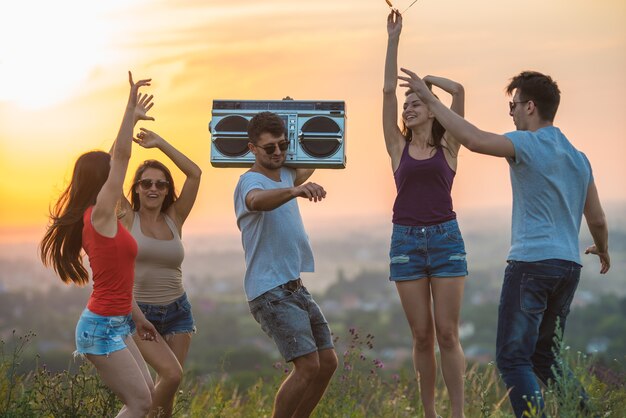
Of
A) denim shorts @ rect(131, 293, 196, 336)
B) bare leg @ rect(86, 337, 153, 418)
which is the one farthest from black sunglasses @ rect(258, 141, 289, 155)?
bare leg @ rect(86, 337, 153, 418)

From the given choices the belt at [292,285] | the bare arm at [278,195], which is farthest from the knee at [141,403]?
the bare arm at [278,195]

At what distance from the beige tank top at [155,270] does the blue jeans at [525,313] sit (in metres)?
2.01

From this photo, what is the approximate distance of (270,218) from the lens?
20.6 ft

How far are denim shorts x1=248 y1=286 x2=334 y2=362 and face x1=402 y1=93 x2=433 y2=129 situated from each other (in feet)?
3.93

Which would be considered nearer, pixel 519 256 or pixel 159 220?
pixel 519 256

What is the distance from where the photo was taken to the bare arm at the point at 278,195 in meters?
5.64

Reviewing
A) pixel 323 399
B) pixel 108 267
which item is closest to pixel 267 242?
pixel 108 267

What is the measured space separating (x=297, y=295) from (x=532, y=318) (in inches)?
52.3

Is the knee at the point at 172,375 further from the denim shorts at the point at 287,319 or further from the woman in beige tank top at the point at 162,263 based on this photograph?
the denim shorts at the point at 287,319

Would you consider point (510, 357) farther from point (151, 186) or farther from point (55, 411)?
point (55, 411)

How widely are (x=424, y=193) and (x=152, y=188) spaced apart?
1667 millimetres

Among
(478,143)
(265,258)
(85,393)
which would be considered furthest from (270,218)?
(85,393)

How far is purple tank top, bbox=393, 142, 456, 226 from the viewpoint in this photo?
6387 millimetres

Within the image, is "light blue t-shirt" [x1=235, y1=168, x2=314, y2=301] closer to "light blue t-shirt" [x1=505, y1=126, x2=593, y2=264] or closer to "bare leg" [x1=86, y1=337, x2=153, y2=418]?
"bare leg" [x1=86, y1=337, x2=153, y2=418]
